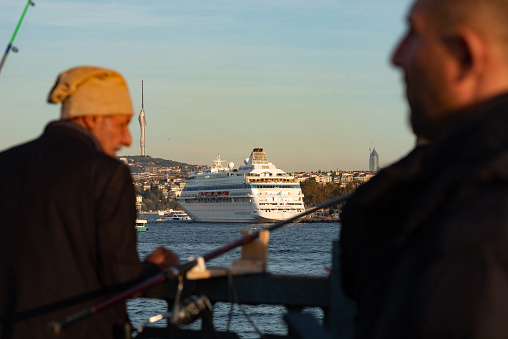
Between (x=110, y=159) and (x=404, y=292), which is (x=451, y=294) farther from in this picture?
(x=110, y=159)

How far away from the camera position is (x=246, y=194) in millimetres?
82125

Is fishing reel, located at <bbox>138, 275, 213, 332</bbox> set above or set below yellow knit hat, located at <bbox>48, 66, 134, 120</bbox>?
below

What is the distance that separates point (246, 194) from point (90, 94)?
80024 millimetres

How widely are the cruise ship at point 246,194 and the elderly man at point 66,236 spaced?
248ft

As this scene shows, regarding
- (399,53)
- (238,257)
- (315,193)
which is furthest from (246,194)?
(399,53)

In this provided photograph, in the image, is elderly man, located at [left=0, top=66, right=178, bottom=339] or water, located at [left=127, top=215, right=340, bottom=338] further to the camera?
water, located at [left=127, top=215, right=340, bottom=338]

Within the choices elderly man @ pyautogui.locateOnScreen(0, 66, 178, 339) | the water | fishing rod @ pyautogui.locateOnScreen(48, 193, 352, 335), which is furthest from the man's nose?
elderly man @ pyautogui.locateOnScreen(0, 66, 178, 339)

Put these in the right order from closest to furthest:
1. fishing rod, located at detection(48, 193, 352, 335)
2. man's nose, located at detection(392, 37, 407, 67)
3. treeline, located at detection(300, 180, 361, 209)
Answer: man's nose, located at detection(392, 37, 407, 67), fishing rod, located at detection(48, 193, 352, 335), treeline, located at detection(300, 180, 361, 209)

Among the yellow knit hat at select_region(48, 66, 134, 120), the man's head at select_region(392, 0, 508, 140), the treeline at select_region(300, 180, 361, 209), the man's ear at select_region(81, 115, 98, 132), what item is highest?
the yellow knit hat at select_region(48, 66, 134, 120)

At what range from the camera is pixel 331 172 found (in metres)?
186

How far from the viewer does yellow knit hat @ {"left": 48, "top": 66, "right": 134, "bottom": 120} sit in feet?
7.07

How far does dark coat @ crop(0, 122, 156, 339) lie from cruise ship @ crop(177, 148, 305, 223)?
7561 centimetres

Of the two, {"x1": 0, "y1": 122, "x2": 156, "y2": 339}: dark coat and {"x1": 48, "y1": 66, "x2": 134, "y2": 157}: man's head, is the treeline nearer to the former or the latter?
{"x1": 48, "y1": 66, "x2": 134, "y2": 157}: man's head

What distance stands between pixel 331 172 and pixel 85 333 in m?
185
